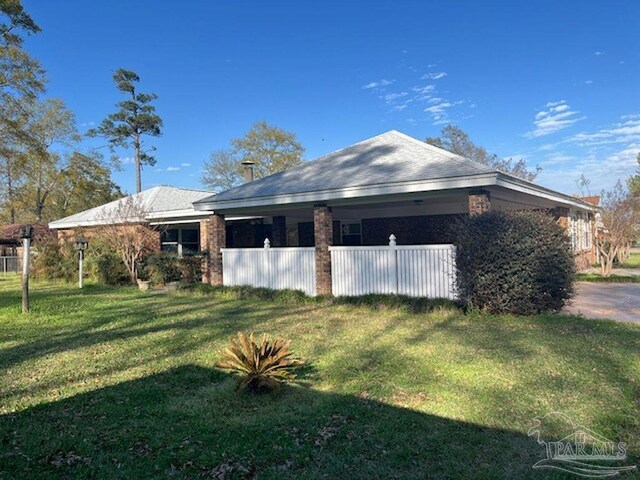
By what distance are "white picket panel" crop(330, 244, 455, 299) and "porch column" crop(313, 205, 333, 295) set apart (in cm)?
14

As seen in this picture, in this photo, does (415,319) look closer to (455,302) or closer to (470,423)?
(455,302)

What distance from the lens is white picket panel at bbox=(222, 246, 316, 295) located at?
11166mm

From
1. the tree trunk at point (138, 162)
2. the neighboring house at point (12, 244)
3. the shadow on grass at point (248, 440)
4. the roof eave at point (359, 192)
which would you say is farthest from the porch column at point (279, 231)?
the tree trunk at point (138, 162)

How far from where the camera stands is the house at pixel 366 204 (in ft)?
29.9

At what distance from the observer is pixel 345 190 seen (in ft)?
32.9

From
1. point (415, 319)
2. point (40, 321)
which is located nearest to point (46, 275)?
point (40, 321)

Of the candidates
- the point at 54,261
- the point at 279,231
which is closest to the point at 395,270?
the point at 279,231

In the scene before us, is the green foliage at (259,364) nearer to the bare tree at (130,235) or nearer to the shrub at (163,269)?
the shrub at (163,269)

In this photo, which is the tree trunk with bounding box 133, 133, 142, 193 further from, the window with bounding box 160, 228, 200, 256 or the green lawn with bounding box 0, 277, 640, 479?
the green lawn with bounding box 0, 277, 640, 479

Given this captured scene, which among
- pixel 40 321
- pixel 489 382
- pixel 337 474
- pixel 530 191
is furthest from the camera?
pixel 530 191

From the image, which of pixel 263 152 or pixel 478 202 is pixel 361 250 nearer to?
pixel 478 202

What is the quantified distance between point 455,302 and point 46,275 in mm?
17300

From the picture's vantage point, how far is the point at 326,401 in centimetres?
419

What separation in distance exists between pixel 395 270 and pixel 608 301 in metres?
4.93
